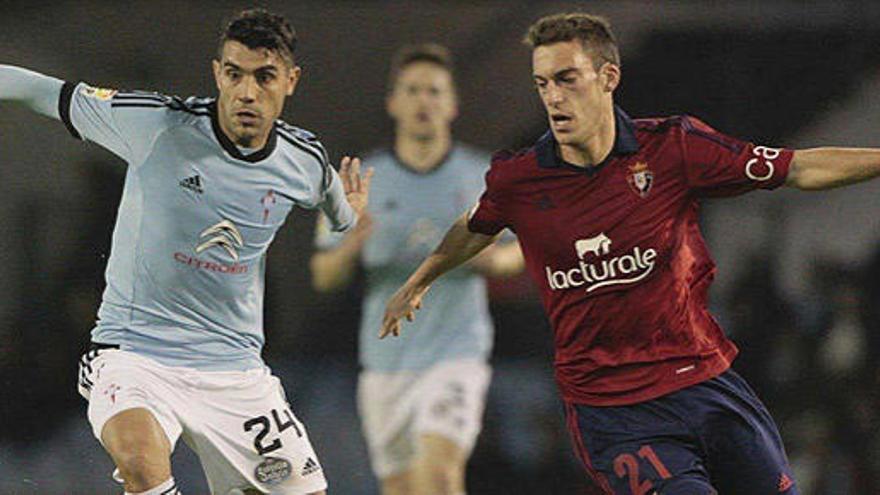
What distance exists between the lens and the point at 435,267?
17.8ft

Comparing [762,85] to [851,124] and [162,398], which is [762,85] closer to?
[851,124]

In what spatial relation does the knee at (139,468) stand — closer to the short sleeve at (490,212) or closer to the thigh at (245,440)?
the thigh at (245,440)

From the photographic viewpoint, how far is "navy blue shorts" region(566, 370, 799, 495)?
190 inches

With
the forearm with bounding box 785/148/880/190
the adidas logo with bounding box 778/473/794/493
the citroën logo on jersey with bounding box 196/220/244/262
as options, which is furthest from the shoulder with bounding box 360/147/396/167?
the adidas logo with bounding box 778/473/794/493

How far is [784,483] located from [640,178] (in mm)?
1039

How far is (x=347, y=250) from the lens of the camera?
267 inches

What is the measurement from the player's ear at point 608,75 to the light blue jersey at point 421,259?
1576mm

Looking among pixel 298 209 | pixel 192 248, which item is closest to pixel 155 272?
pixel 192 248

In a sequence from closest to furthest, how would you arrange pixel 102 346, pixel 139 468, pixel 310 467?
pixel 139 468, pixel 102 346, pixel 310 467

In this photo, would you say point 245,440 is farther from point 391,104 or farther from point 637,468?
point 391,104

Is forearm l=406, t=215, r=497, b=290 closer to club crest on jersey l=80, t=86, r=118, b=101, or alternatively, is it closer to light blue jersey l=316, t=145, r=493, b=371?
light blue jersey l=316, t=145, r=493, b=371

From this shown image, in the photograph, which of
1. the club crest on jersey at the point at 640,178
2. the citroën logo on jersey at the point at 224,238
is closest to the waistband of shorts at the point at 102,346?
the citroën logo on jersey at the point at 224,238

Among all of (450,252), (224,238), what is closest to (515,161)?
(450,252)

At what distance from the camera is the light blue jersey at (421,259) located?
22.1 feet
